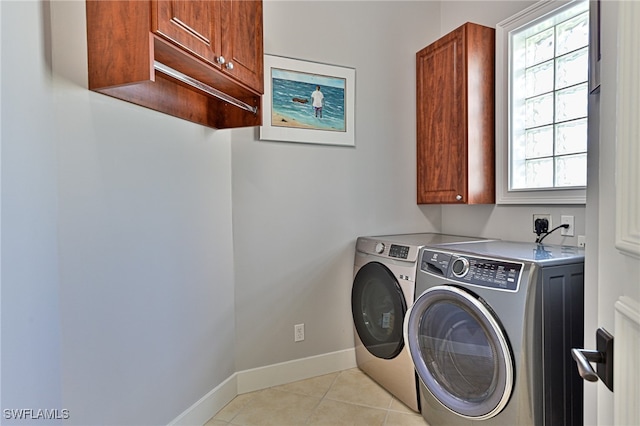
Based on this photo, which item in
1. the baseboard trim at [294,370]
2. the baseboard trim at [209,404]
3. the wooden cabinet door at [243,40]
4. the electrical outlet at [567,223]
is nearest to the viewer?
the wooden cabinet door at [243,40]

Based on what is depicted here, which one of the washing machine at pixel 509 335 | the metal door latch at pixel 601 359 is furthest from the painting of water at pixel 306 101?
the metal door latch at pixel 601 359

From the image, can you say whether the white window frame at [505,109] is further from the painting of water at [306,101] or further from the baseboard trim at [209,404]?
the baseboard trim at [209,404]

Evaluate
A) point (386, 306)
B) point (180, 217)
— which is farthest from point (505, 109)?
point (180, 217)

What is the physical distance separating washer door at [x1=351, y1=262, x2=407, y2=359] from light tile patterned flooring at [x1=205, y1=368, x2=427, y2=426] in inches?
10.3

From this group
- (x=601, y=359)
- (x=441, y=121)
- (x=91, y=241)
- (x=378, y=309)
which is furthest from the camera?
(x=441, y=121)

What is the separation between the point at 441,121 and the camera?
2488 mm

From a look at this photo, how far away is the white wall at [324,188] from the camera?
226cm

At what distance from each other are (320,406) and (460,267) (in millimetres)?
1188

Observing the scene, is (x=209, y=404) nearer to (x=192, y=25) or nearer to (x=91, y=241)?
(x=91, y=241)

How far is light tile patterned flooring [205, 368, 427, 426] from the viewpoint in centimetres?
192

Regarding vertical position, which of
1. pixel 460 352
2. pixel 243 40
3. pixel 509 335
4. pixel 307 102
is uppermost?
pixel 243 40

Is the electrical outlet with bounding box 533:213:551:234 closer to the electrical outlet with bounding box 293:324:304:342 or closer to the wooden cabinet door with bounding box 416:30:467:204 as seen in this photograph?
the wooden cabinet door with bounding box 416:30:467:204

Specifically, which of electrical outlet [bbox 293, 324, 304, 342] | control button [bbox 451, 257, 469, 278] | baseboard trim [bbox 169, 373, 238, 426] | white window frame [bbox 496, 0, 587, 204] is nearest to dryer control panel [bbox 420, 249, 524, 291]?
control button [bbox 451, 257, 469, 278]

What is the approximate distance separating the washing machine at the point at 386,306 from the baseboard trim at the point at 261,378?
0.19 metres
